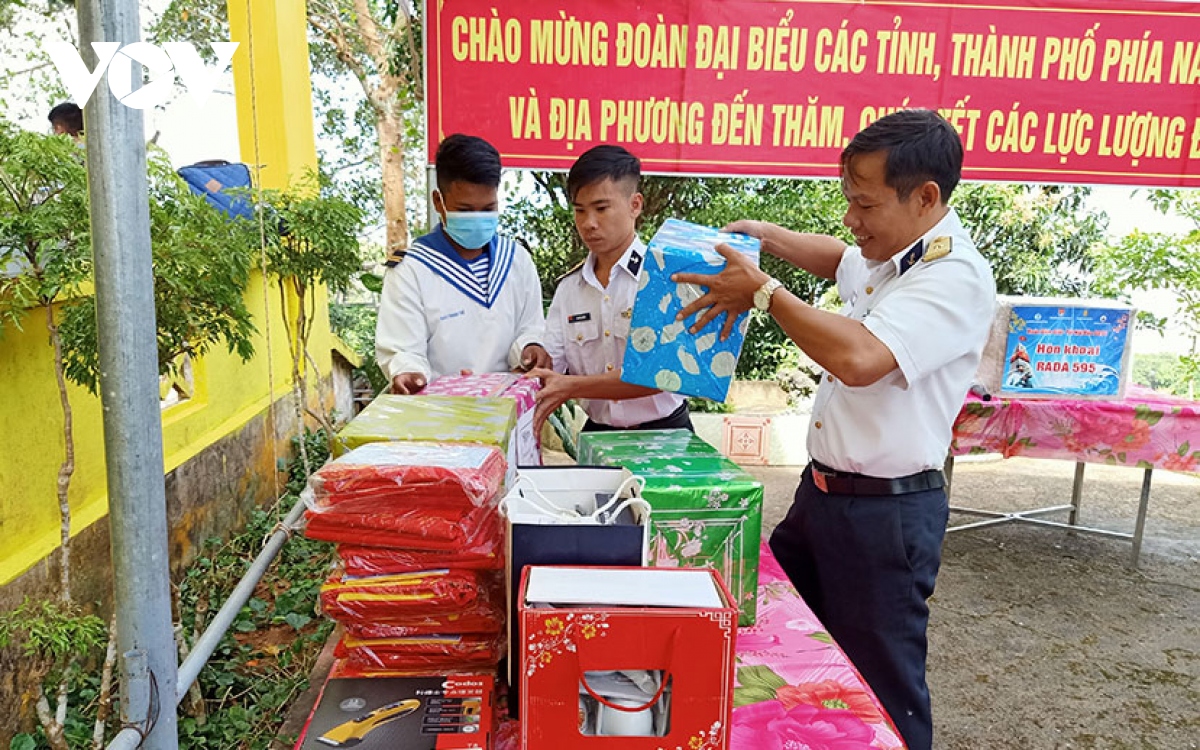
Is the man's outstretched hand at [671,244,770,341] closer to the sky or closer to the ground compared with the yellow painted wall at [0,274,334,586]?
closer to the sky

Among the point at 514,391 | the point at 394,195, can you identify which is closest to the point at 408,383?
the point at 514,391

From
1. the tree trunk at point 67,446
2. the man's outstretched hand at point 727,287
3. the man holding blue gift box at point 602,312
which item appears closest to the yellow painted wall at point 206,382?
the tree trunk at point 67,446

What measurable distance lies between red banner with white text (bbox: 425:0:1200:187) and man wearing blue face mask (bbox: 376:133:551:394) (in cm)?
120

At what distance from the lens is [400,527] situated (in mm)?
1190

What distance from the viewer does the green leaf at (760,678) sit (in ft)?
4.31

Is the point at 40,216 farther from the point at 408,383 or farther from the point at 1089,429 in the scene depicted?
the point at 1089,429

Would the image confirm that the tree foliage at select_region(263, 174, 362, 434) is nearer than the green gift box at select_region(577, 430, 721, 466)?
No

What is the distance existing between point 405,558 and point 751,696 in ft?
1.96

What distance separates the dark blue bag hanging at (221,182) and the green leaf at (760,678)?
10.9ft

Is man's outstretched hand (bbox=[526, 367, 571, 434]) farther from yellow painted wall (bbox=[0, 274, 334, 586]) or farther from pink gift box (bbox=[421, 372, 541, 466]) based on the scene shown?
yellow painted wall (bbox=[0, 274, 334, 586])

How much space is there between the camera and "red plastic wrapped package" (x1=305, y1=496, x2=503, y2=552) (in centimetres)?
119

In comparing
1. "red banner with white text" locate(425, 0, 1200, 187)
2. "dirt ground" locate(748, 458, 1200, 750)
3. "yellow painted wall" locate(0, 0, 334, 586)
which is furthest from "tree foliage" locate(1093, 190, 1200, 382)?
"yellow painted wall" locate(0, 0, 334, 586)

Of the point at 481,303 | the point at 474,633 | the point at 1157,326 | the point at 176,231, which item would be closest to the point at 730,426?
the point at 1157,326

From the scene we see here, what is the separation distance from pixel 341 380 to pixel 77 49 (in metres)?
6.64
